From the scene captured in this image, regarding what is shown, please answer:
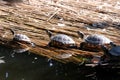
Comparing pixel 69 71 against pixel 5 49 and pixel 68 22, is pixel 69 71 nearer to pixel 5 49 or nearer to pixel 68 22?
pixel 5 49

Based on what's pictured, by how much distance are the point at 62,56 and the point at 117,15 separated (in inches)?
115

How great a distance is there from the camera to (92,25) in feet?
26.2

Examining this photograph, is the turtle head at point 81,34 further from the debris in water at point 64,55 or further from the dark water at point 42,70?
the dark water at point 42,70

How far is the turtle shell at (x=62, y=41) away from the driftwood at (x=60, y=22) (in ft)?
0.52

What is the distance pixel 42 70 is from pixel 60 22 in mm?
2480

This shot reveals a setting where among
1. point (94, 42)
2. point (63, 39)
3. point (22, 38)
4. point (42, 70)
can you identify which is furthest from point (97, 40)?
point (22, 38)

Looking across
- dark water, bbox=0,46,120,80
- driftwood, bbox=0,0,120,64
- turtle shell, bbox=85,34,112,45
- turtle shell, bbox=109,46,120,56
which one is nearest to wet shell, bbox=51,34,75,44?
driftwood, bbox=0,0,120,64

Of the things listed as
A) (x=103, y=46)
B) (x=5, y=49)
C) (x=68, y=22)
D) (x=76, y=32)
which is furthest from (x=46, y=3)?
(x=103, y=46)

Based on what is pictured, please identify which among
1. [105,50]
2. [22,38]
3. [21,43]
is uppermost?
[105,50]

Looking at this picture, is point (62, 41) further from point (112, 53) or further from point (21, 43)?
point (112, 53)

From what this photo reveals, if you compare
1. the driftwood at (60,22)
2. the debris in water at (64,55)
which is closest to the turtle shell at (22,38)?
the driftwood at (60,22)

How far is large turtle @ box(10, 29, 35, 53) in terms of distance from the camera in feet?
22.4

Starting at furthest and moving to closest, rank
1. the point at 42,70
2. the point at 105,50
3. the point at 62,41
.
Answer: the point at 62,41, the point at 105,50, the point at 42,70

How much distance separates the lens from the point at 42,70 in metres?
6.01
